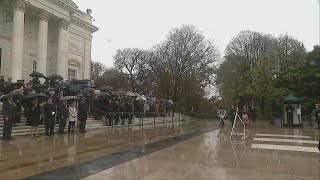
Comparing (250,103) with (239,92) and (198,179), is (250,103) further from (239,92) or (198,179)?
(198,179)

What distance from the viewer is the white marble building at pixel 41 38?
31797 mm

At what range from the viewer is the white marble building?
31.8 meters

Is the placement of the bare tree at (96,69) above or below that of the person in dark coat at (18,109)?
above

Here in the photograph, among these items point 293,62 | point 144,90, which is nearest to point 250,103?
point 293,62

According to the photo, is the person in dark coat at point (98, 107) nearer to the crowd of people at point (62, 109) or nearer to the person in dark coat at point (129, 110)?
the crowd of people at point (62, 109)

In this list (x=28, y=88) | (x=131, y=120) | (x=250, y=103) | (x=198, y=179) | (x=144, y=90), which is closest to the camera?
(x=198, y=179)

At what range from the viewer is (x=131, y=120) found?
90.5ft

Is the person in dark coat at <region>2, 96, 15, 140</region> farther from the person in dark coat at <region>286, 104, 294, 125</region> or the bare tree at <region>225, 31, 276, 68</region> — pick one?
the bare tree at <region>225, 31, 276, 68</region>

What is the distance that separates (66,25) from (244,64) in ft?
102

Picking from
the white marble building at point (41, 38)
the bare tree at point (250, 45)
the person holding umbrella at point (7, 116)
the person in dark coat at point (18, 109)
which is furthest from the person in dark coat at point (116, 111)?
the bare tree at point (250, 45)

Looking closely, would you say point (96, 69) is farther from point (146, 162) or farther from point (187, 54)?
point (146, 162)

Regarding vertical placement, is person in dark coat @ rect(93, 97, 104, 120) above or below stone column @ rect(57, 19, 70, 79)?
below

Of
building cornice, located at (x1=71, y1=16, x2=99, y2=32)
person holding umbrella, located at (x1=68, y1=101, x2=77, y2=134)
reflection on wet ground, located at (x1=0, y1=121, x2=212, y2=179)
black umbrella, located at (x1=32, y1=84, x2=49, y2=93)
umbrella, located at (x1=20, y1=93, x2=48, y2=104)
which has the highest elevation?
building cornice, located at (x1=71, y1=16, x2=99, y2=32)

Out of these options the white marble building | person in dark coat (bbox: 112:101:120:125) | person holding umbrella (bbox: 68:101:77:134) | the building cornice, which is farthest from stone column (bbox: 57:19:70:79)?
person holding umbrella (bbox: 68:101:77:134)
